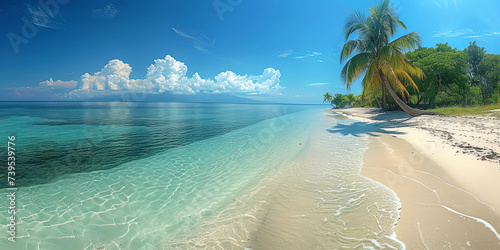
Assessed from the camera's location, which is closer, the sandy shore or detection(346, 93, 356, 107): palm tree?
the sandy shore

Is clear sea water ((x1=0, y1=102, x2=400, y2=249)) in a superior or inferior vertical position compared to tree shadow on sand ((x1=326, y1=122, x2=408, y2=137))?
inferior

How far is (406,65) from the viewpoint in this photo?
798 inches

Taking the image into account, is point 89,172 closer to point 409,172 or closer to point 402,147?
point 409,172

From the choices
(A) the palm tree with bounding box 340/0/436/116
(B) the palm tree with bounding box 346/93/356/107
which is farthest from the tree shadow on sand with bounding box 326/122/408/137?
(B) the palm tree with bounding box 346/93/356/107

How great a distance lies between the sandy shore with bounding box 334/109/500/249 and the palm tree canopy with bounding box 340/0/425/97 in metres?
14.0

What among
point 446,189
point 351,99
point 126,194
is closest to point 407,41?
point 446,189

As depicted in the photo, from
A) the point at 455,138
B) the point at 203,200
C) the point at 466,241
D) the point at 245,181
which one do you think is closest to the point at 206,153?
the point at 245,181

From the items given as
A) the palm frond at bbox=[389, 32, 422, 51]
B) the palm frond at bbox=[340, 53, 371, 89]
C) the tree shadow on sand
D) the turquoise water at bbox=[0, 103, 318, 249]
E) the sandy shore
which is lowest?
the turquoise water at bbox=[0, 103, 318, 249]

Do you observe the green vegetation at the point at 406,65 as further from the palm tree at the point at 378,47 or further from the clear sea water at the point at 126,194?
the clear sea water at the point at 126,194

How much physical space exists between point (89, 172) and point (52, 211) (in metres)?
3.42

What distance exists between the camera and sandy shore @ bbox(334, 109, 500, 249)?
125 inches

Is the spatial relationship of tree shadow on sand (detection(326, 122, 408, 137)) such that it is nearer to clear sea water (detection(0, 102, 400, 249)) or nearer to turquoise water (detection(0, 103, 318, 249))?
clear sea water (detection(0, 102, 400, 249))

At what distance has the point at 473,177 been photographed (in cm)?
530

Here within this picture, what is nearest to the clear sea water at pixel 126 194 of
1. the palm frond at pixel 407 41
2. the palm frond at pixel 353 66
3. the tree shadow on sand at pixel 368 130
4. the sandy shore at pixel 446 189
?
the sandy shore at pixel 446 189
